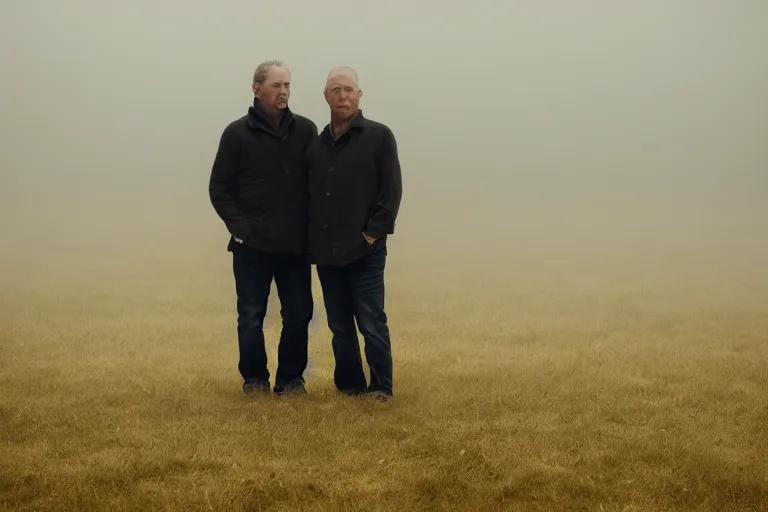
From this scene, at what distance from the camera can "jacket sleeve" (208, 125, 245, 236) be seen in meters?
6.61

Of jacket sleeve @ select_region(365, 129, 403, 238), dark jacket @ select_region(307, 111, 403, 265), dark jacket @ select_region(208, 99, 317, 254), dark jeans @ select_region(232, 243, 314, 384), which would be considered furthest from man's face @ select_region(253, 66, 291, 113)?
dark jeans @ select_region(232, 243, 314, 384)

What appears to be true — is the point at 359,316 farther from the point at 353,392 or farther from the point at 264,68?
the point at 264,68

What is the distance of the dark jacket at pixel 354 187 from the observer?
6535mm

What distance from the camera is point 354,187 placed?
656 centimetres

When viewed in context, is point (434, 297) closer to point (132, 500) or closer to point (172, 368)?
point (172, 368)

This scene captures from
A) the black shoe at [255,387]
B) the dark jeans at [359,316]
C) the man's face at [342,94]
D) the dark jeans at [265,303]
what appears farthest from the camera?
the black shoe at [255,387]

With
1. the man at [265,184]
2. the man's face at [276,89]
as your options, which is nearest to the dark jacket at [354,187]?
the man at [265,184]

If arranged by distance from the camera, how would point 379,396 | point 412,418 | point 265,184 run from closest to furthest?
point 412,418 → point 265,184 → point 379,396

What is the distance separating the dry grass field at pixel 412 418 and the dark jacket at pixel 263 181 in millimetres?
1261

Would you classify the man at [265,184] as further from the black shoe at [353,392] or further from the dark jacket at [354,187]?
the black shoe at [353,392]

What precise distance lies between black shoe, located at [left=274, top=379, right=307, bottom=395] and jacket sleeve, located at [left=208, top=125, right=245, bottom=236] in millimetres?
1287

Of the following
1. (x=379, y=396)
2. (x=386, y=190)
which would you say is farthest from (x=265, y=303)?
(x=386, y=190)

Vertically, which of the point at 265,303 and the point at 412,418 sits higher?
the point at 265,303

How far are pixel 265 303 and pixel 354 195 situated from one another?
1.14 m
